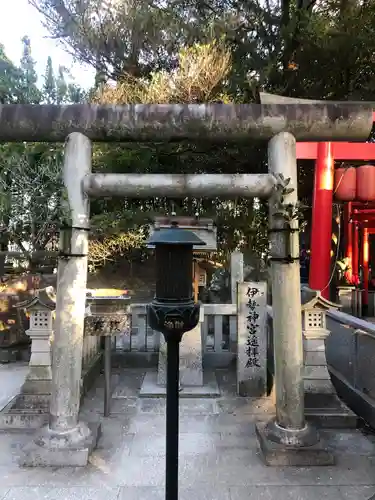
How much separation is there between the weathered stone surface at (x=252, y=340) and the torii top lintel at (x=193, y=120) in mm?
2559

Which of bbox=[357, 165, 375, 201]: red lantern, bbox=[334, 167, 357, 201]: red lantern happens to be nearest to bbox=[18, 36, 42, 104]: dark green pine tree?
bbox=[334, 167, 357, 201]: red lantern

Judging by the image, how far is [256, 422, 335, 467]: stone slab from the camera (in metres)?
3.48

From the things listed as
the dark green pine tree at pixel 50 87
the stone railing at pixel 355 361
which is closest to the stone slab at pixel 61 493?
the stone railing at pixel 355 361

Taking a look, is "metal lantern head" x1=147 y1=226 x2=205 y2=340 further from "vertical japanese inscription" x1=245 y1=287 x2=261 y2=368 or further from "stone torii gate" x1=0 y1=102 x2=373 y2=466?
"vertical japanese inscription" x1=245 y1=287 x2=261 y2=368

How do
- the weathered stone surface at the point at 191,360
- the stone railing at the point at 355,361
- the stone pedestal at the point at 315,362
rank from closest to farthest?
the stone railing at the point at 355,361 < the stone pedestal at the point at 315,362 < the weathered stone surface at the point at 191,360

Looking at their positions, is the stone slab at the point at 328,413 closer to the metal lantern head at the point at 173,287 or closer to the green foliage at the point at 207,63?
the metal lantern head at the point at 173,287

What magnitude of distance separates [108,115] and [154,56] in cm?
803

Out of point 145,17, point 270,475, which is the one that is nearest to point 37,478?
point 270,475

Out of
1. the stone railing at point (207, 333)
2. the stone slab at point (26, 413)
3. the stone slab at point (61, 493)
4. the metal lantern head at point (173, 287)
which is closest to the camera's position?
the metal lantern head at point (173, 287)

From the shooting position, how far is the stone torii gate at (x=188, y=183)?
3.63 m

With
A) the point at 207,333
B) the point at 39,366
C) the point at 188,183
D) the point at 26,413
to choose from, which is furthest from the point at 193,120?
the point at 207,333

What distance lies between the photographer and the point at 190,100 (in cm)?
901

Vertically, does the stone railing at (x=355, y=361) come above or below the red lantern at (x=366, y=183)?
below

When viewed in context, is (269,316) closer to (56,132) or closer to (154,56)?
(56,132)
